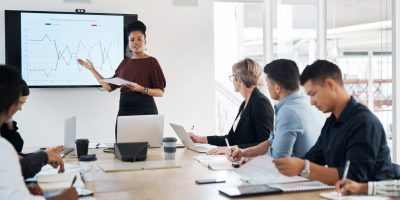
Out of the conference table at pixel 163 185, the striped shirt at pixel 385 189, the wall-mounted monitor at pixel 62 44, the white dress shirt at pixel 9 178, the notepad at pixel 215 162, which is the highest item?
A: the wall-mounted monitor at pixel 62 44

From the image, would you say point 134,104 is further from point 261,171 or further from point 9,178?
point 9,178

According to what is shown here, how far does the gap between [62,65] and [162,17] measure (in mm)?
1178

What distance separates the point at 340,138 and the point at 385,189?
0.35 metres

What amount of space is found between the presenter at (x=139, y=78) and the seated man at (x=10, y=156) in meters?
2.06

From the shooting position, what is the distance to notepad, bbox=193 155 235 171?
7.58ft

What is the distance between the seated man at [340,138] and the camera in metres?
1.78

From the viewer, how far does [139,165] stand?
2.46m

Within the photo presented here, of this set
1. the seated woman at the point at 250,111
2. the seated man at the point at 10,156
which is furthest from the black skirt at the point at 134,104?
the seated man at the point at 10,156

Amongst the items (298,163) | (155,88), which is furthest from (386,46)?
(298,163)

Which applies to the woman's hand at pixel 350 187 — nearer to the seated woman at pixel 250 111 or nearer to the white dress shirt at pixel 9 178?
the white dress shirt at pixel 9 178

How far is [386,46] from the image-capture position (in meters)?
3.75

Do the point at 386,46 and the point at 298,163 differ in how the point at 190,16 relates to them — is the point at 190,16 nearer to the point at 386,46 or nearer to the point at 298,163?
the point at 386,46

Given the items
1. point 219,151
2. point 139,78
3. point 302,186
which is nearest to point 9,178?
point 302,186

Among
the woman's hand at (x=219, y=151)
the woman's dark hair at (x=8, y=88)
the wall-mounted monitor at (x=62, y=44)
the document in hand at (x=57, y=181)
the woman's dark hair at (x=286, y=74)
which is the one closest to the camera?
the woman's dark hair at (x=8, y=88)
